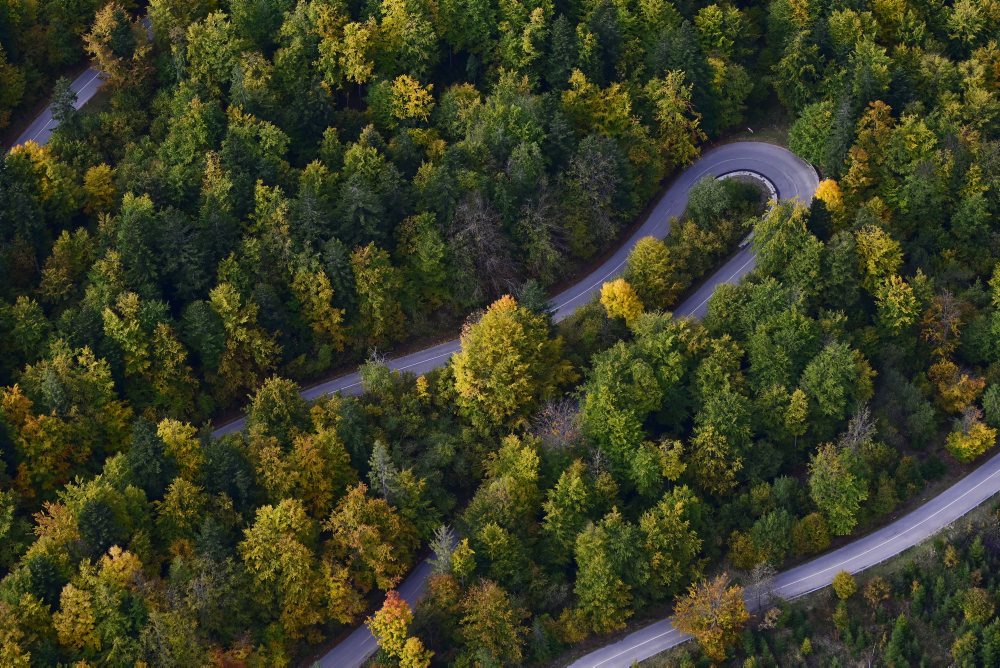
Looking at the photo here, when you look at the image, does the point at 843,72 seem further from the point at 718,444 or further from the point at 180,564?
the point at 180,564

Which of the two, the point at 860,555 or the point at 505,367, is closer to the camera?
the point at 860,555

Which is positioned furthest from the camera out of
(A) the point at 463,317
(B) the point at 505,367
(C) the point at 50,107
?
(C) the point at 50,107

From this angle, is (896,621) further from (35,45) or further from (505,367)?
(35,45)

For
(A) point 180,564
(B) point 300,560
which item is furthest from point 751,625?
(A) point 180,564

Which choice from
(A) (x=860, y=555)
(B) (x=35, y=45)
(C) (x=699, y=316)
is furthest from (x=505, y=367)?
(B) (x=35, y=45)

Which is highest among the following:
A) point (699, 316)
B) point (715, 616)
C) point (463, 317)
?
point (463, 317)

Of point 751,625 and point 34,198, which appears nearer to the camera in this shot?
point 751,625
